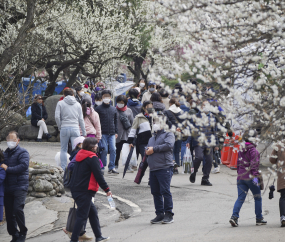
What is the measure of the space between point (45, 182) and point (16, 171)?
261cm

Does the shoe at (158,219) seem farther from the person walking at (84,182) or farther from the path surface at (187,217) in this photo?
the person walking at (84,182)

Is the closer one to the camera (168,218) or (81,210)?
(81,210)

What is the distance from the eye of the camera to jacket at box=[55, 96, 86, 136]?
1091 centimetres

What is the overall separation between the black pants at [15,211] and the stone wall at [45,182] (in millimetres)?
2382

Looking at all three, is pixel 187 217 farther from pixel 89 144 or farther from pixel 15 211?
pixel 15 211

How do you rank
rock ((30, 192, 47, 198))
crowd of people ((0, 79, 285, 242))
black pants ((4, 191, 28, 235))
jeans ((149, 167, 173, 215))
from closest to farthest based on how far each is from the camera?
crowd of people ((0, 79, 285, 242))
black pants ((4, 191, 28, 235))
jeans ((149, 167, 173, 215))
rock ((30, 192, 47, 198))

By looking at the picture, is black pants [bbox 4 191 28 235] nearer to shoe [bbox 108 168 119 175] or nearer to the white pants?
shoe [bbox 108 168 119 175]

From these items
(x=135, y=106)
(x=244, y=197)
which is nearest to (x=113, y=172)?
(x=135, y=106)

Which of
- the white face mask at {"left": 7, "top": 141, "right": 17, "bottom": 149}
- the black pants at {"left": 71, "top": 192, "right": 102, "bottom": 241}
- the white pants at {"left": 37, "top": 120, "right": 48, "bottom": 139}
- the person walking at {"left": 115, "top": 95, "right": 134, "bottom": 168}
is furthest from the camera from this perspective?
the white pants at {"left": 37, "top": 120, "right": 48, "bottom": 139}

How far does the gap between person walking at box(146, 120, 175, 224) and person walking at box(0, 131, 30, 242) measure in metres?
1.99

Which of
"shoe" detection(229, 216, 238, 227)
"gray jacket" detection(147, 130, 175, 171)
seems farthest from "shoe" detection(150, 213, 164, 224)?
"shoe" detection(229, 216, 238, 227)

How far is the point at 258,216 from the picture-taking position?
729cm

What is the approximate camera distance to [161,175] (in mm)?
7617

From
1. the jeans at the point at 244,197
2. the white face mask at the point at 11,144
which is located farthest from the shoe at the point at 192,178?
the white face mask at the point at 11,144
